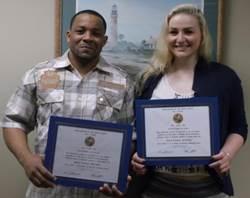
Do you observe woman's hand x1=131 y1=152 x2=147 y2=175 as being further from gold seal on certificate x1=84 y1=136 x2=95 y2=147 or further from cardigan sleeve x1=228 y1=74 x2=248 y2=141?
cardigan sleeve x1=228 y1=74 x2=248 y2=141

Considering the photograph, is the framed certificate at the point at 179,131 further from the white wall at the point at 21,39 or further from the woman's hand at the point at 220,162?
the white wall at the point at 21,39

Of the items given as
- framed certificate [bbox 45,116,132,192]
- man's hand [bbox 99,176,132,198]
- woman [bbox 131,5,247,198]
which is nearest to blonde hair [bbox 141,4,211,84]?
woman [bbox 131,5,247,198]

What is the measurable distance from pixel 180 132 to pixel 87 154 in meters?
0.35

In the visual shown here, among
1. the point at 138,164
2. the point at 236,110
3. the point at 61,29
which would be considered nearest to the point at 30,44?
the point at 61,29

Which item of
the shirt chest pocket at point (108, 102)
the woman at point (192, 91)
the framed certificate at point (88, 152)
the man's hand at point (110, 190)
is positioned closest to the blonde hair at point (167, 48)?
the woman at point (192, 91)

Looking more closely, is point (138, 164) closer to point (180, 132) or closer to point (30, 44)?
point (180, 132)

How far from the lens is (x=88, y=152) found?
1328 millimetres

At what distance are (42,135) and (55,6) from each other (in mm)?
723

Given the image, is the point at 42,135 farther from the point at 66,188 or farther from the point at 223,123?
the point at 223,123

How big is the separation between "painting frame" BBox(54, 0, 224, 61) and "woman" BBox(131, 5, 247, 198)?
0.28 metres

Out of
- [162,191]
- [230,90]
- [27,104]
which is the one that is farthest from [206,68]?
[27,104]

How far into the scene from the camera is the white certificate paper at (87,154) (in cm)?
132

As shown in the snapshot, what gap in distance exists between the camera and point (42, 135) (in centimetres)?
142

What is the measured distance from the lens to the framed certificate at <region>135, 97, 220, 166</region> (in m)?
1.36
